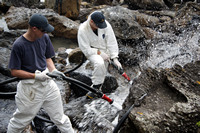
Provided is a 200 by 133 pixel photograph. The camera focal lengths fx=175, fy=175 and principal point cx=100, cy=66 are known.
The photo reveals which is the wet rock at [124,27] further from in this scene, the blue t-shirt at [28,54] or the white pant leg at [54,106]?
the white pant leg at [54,106]

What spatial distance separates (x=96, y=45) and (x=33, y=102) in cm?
211

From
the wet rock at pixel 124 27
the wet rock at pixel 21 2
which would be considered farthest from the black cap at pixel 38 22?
the wet rock at pixel 21 2

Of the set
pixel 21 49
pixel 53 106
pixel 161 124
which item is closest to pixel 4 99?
pixel 53 106

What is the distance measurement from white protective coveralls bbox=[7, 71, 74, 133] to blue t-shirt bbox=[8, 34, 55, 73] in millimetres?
223

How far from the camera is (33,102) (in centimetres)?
263

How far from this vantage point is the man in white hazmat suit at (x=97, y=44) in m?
3.94

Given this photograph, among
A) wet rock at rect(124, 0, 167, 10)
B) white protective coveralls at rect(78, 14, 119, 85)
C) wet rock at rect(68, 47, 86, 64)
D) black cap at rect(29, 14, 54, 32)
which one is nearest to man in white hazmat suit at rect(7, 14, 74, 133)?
black cap at rect(29, 14, 54, 32)

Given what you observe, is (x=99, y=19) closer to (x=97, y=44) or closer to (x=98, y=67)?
(x=97, y=44)

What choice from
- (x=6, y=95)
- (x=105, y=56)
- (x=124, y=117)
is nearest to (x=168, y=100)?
(x=124, y=117)

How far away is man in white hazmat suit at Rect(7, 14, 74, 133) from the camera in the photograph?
2389mm

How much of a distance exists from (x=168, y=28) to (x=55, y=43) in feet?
18.1

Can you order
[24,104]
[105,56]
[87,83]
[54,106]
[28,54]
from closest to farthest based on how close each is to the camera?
[28,54] < [24,104] < [54,106] < [105,56] < [87,83]

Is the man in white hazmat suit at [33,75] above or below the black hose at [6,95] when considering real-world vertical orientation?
above

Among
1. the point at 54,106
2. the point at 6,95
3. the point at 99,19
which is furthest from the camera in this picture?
the point at 6,95
